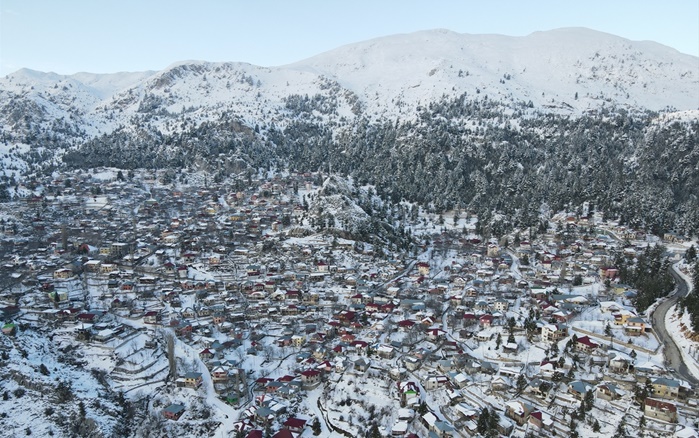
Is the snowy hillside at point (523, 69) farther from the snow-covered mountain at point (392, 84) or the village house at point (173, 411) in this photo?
the village house at point (173, 411)

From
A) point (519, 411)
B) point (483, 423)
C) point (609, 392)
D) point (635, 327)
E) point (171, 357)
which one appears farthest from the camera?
point (635, 327)

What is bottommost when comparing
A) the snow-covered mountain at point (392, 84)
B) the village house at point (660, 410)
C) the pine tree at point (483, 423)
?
the pine tree at point (483, 423)

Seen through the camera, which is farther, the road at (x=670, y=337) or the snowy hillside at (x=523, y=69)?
the snowy hillside at (x=523, y=69)

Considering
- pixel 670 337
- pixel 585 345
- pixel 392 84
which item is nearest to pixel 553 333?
pixel 585 345

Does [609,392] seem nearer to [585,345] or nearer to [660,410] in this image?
[660,410]

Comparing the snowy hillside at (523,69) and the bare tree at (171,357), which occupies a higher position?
the snowy hillside at (523,69)

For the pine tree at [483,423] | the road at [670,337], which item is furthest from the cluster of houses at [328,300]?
the road at [670,337]

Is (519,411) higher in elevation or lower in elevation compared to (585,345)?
lower
